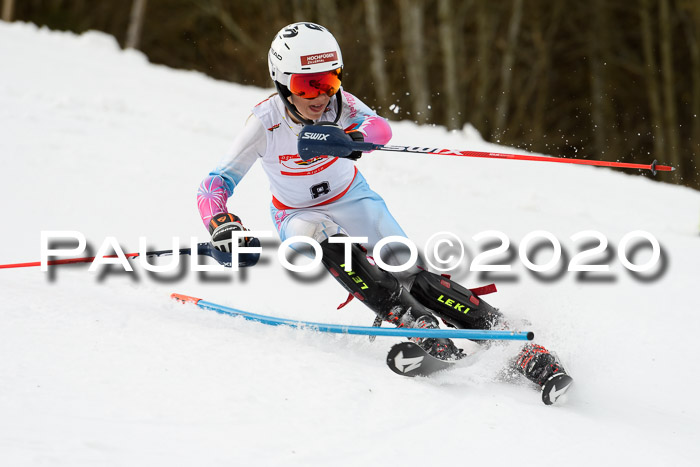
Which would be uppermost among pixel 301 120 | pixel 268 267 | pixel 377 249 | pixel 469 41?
pixel 469 41

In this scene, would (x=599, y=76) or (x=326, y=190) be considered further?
(x=599, y=76)

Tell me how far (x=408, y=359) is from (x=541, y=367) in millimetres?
585

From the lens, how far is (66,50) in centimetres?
1081

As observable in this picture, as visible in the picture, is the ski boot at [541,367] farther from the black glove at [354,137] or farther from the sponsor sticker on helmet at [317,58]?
the sponsor sticker on helmet at [317,58]

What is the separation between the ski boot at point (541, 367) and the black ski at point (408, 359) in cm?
40

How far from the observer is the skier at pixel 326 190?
3492 mm

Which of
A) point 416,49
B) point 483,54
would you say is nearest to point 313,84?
point 416,49

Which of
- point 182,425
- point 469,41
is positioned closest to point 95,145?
point 182,425

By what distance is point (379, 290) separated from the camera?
3553mm

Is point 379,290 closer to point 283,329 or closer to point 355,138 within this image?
point 283,329

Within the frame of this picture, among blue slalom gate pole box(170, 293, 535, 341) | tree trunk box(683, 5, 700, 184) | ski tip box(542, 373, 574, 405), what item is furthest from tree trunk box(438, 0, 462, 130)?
ski tip box(542, 373, 574, 405)

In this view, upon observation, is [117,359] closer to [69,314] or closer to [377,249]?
[69,314]

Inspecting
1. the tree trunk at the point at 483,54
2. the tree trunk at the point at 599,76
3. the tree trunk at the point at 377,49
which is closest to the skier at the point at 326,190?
the tree trunk at the point at 377,49

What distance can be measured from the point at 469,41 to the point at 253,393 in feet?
61.6
